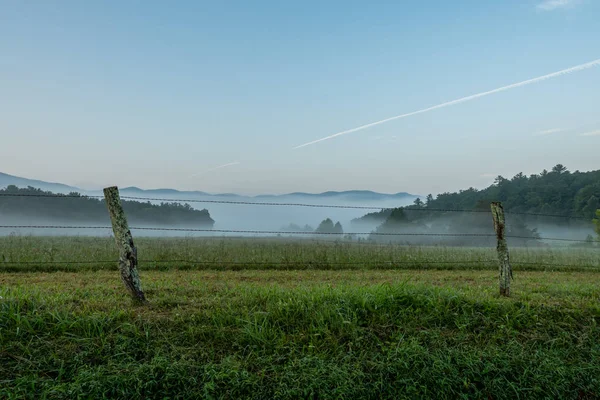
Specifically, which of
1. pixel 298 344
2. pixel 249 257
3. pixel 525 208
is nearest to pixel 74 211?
pixel 249 257

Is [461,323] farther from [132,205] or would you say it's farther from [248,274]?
[132,205]

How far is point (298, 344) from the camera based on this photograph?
167 inches

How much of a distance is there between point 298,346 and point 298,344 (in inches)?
2.0

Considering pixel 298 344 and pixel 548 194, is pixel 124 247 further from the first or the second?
pixel 548 194

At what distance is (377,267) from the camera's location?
11172mm

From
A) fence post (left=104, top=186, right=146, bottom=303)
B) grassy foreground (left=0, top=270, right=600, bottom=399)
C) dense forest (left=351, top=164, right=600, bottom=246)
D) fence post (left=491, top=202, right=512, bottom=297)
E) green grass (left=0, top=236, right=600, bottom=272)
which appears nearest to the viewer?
grassy foreground (left=0, top=270, right=600, bottom=399)

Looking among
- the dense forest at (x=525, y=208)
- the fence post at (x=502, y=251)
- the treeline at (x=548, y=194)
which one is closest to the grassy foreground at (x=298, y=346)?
the fence post at (x=502, y=251)

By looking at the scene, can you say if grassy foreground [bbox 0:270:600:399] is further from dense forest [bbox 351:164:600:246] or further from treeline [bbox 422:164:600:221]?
treeline [bbox 422:164:600:221]

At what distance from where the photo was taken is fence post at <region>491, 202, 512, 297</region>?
6.12m

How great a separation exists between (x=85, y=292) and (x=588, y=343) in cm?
673

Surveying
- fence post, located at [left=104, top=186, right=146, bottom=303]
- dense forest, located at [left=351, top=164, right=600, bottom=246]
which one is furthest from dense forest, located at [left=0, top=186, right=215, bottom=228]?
dense forest, located at [left=351, top=164, right=600, bottom=246]

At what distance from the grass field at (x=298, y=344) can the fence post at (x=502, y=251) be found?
0.27 metres

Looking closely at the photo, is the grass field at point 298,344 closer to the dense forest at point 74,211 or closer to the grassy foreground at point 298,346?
the grassy foreground at point 298,346

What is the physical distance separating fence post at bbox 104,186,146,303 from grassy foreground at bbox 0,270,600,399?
24 cm
